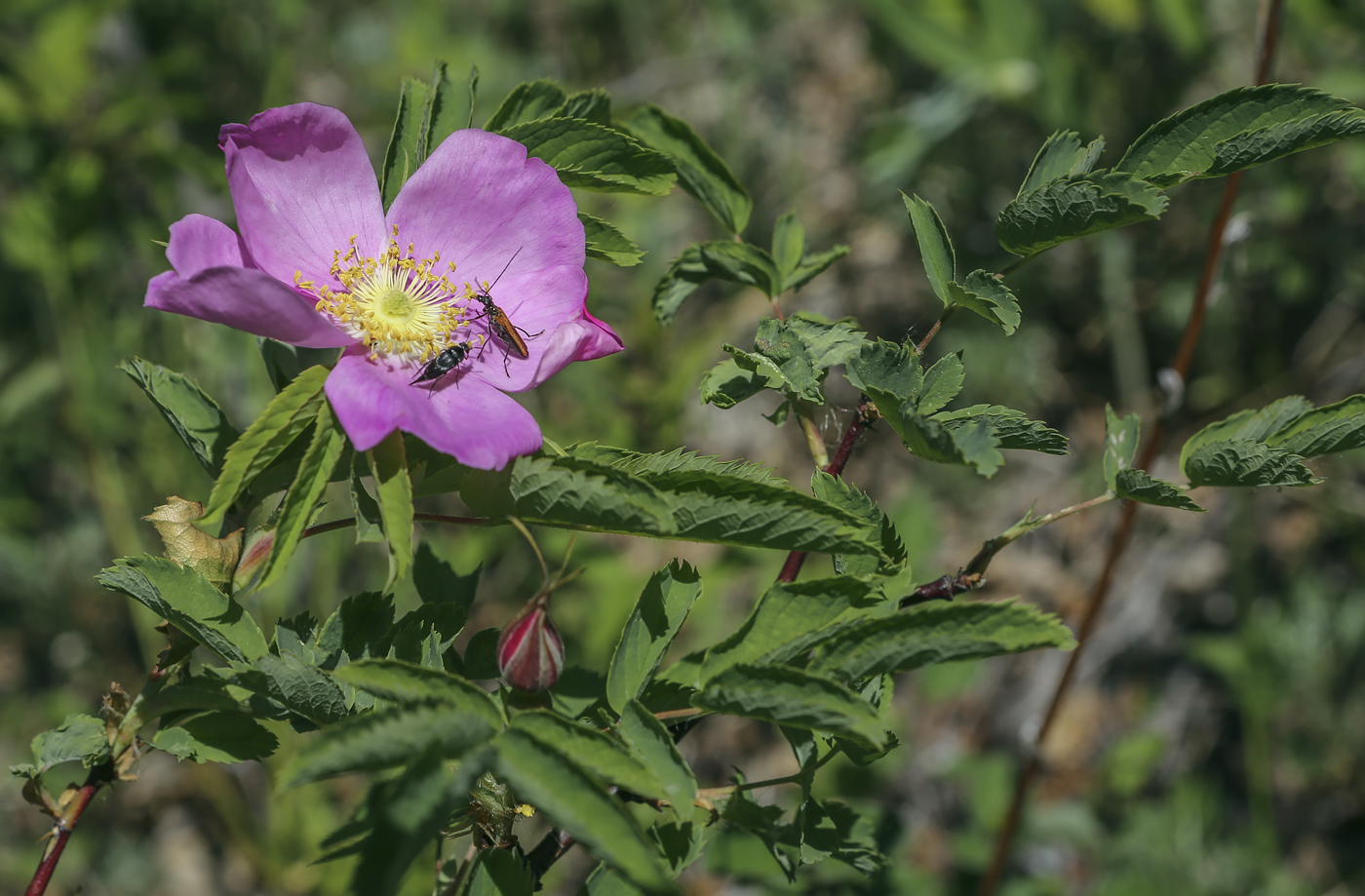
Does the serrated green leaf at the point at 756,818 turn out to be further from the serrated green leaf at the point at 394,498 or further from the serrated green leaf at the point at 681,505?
the serrated green leaf at the point at 394,498

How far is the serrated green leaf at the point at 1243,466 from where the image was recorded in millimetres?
1217

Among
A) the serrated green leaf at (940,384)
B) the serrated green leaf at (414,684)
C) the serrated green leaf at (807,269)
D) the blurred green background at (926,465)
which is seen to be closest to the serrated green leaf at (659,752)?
the serrated green leaf at (414,684)

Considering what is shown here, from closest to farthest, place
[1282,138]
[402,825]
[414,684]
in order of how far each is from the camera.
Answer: [402,825]
[414,684]
[1282,138]

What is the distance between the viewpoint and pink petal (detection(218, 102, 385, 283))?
4.29 ft

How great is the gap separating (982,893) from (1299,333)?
296 cm

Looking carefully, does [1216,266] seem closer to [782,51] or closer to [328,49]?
[782,51]

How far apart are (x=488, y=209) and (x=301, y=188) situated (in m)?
0.29

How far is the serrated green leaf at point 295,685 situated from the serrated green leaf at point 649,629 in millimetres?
376

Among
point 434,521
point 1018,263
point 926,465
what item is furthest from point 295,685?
point 926,465

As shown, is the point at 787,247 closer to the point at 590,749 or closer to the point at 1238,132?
the point at 1238,132

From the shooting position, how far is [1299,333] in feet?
13.3

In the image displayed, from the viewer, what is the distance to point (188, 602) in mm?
1229

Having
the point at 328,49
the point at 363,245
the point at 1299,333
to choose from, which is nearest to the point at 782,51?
the point at 328,49

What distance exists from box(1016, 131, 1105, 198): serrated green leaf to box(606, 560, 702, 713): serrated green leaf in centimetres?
73
